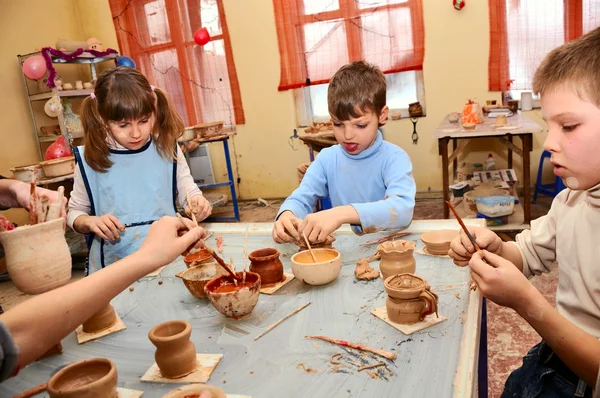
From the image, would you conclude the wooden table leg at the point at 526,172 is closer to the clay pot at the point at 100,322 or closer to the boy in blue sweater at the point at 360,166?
the boy in blue sweater at the point at 360,166

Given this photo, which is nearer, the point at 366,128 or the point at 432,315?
the point at 432,315

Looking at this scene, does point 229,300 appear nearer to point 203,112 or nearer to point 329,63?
point 329,63

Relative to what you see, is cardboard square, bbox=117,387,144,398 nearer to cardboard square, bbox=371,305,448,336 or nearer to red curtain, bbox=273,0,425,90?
cardboard square, bbox=371,305,448,336

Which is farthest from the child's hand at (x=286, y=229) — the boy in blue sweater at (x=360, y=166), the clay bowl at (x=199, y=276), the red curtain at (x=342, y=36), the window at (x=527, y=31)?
the window at (x=527, y=31)

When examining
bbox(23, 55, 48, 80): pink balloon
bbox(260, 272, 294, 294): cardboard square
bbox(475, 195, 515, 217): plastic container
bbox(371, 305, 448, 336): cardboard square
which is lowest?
bbox(475, 195, 515, 217): plastic container

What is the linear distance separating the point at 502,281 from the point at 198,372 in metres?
0.72

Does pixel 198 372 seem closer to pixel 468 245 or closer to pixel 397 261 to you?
pixel 397 261

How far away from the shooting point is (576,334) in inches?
38.1

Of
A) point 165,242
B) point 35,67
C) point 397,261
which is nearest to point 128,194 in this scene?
point 165,242

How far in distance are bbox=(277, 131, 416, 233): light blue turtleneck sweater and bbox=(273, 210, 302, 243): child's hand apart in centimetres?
18

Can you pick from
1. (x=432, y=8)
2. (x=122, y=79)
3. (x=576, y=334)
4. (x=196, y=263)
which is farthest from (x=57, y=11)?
(x=576, y=334)

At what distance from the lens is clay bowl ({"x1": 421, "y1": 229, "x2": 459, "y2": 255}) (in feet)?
4.90

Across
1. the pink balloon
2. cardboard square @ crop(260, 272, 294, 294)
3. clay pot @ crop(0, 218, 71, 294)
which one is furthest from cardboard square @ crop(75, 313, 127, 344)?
the pink balloon

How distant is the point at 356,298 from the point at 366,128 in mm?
968
